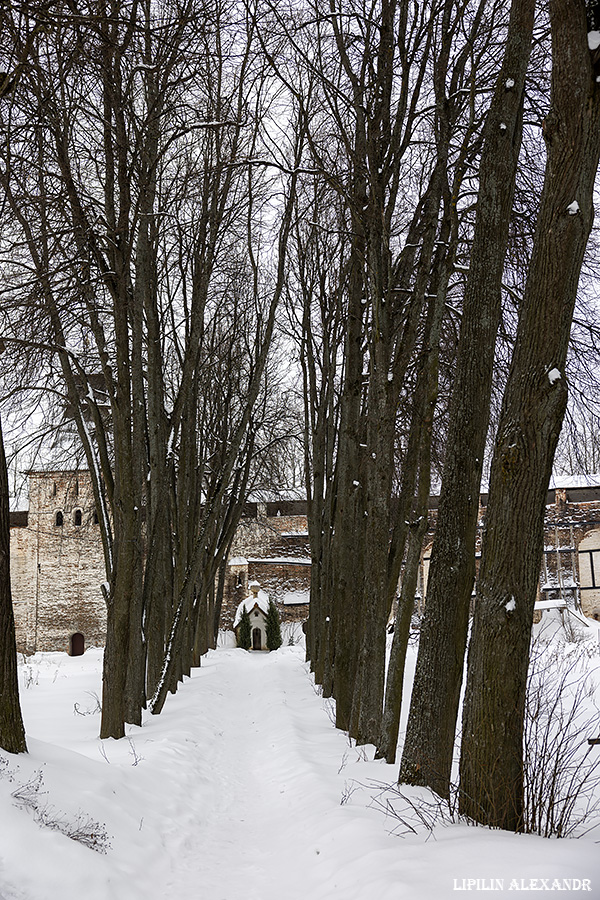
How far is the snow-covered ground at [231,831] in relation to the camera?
11.0 ft

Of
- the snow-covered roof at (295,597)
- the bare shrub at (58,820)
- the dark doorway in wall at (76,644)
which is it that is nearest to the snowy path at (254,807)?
the bare shrub at (58,820)

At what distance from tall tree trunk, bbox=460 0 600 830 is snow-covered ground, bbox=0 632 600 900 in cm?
42

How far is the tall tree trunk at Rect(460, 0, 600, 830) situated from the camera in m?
4.06

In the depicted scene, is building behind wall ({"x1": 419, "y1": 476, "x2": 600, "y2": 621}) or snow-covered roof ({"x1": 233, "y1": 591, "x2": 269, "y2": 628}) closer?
building behind wall ({"x1": 419, "y1": 476, "x2": 600, "y2": 621})

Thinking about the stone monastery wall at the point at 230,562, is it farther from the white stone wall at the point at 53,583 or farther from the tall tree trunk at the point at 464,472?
the tall tree trunk at the point at 464,472

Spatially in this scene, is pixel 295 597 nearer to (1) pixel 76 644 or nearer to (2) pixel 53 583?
(1) pixel 76 644

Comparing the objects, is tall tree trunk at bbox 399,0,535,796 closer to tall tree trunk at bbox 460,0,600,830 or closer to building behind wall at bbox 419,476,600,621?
tall tree trunk at bbox 460,0,600,830

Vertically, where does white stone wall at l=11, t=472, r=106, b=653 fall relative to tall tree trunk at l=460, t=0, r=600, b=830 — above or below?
below

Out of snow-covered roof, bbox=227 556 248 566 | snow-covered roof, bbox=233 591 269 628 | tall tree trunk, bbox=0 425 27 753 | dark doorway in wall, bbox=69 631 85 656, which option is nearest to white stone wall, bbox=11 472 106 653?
dark doorway in wall, bbox=69 631 85 656

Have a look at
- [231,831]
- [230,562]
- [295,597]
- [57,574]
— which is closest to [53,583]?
[57,574]

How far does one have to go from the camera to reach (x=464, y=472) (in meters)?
5.13

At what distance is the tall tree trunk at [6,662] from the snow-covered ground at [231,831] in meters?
0.18

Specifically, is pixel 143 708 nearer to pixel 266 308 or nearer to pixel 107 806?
pixel 107 806

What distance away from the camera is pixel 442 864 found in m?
3.46
